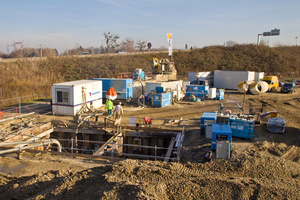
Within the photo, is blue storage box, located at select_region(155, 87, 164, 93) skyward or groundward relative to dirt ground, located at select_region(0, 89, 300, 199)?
skyward

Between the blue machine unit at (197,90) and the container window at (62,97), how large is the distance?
485 inches

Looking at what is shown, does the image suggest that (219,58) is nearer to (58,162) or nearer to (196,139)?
(196,139)

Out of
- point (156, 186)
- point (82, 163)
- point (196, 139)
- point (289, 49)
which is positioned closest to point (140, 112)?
point (196, 139)

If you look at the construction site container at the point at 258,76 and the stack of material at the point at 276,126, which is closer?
the stack of material at the point at 276,126

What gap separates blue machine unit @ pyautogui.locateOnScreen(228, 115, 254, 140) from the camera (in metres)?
12.2

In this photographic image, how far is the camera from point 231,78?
31250 mm

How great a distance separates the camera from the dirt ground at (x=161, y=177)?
5.70m

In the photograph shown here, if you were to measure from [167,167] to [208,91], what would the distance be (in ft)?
60.5

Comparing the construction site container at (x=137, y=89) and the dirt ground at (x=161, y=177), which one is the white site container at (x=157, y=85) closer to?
the construction site container at (x=137, y=89)

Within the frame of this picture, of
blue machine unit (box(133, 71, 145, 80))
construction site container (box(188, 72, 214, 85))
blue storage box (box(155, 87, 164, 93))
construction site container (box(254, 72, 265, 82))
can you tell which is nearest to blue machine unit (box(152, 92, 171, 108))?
blue storage box (box(155, 87, 164, 93))

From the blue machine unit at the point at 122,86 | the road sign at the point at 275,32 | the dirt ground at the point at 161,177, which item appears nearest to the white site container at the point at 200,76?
the blue machine unit at the point at 122,86

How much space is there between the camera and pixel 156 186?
→ 19.0 feet

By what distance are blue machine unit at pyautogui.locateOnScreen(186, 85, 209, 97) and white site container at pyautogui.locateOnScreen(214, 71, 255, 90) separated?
7.80 m

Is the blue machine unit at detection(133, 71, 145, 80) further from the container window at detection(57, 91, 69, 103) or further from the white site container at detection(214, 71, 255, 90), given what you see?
the white site container at detection(214, 71, 255, 90)
